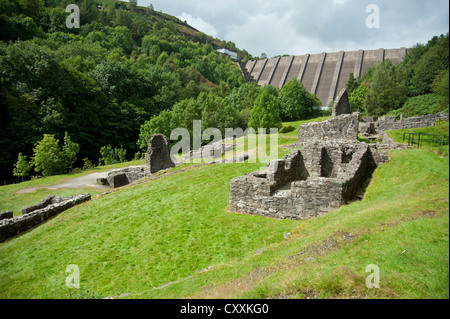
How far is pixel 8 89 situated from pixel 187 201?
1814 inches

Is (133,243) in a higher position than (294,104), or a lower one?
lower

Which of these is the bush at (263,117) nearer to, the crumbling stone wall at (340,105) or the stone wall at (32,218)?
the crumbling stone wall at (340,105)

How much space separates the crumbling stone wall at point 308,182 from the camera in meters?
10.9

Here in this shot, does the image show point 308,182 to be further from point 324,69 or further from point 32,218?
point 324,69

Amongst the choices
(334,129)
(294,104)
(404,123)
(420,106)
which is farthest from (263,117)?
(334,129)

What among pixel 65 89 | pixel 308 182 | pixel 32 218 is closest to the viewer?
pixel 308 182

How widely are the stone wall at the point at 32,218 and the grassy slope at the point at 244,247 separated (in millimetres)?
1107

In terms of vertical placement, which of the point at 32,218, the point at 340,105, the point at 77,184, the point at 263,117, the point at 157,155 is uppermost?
the point at 263,117

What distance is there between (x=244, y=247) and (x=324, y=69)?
128 meters

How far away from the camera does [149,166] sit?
2725 centimetres

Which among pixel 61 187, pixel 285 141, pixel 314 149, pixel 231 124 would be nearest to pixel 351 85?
pixel 231 124

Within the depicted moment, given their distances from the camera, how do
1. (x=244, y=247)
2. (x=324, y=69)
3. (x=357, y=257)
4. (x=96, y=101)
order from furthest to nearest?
1. (x=324, y=69)
2. (x=96, y=101)
3. (x=244, y=247)
4. (x=357, y=257)

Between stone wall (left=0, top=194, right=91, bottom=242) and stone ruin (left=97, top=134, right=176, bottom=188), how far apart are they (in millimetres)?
6972

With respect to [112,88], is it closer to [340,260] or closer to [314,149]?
[314,149]
